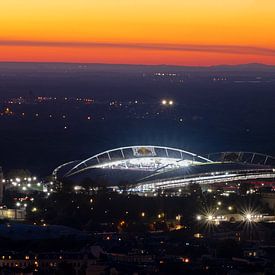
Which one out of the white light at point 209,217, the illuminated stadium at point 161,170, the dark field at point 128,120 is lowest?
the white light at point 209,217

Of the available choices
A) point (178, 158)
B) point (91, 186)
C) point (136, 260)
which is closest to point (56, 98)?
point (178, 158)

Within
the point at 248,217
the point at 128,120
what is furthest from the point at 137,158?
the point at 128,120

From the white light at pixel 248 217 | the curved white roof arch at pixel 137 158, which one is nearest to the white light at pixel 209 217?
the white light at pixel 248 217

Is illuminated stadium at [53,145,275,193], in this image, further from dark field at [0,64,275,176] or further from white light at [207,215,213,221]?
white light at [207,215,213,221]

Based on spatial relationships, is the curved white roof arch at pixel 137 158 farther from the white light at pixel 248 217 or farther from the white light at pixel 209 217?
the white light at pixel 209 217

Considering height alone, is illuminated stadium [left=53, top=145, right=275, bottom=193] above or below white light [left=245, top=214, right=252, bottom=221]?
above

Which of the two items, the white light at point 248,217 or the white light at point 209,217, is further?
the white light at point 248,217

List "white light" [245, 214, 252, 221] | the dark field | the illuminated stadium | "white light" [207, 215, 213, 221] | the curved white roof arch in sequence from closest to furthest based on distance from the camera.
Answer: "white light" [207, 215, 213, 221], "white light" [245, 214, 252, 221], the illuminated stadium, the curved white roof arch, the dark field

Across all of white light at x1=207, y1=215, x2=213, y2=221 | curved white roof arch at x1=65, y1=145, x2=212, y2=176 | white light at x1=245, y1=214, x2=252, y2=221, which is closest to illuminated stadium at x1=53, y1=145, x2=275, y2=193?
curved white roof arch at x1=65, y1=145, x2=212, y2=176

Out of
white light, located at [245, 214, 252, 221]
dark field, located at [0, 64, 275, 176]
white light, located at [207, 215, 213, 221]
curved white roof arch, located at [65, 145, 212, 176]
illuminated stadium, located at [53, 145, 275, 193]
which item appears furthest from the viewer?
dark field, located at [0, 64, 275, 176]

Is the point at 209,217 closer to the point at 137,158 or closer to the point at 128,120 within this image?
the point at 137,158
